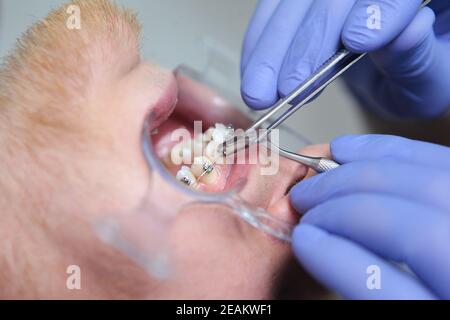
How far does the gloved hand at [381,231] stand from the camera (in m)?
0.77

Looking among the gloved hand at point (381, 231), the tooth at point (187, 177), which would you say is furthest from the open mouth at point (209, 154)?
the gloved hand at point (381, 231)

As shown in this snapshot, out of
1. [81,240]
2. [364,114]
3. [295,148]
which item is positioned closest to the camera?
[81,240]

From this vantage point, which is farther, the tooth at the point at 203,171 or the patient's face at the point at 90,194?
the tooth at the point at 203,171

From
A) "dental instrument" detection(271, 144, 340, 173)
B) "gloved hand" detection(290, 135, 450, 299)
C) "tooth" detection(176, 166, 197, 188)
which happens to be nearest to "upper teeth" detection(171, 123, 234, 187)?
"tooth" detection(176, 166, 197, 188)

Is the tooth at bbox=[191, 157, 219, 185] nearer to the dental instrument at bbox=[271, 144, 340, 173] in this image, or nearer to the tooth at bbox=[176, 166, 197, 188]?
the tooth at bbox=[176, 166, 197, 188]

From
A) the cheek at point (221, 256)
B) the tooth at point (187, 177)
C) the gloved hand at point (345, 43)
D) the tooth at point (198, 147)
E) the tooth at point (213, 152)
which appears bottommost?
the cheek at point (221, 256)

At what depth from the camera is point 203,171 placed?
1063 mm

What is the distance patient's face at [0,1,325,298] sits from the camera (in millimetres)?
777

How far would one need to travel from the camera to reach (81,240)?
2.54ft

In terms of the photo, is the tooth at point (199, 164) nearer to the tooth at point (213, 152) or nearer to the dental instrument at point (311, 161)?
the tooth at point (213, 152)

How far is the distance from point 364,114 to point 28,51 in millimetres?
1526

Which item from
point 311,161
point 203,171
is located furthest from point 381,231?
point 203,171
